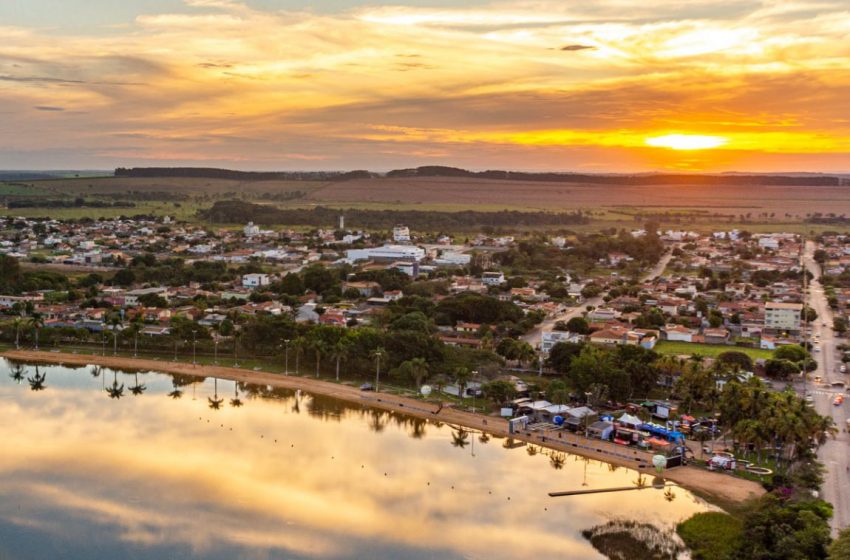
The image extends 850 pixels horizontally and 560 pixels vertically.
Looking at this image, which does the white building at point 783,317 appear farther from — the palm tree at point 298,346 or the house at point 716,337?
the palm tree at point 298,346

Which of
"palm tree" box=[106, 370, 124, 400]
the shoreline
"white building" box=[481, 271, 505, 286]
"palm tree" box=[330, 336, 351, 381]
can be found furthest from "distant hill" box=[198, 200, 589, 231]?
"palm tree" box=[106, 370, 124, 400]

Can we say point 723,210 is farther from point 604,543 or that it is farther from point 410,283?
point 604,543

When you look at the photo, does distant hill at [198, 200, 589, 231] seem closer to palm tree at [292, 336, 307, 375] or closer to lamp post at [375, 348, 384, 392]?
palm tree at [292, 336, 307, 375]

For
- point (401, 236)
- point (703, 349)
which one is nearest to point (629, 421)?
point (703, 349)

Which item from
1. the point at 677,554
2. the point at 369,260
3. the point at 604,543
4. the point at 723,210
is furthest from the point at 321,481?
the point at 723,210

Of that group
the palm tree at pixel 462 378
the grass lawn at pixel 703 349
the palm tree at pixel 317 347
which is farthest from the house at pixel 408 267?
the palm tree at pixel 462 378

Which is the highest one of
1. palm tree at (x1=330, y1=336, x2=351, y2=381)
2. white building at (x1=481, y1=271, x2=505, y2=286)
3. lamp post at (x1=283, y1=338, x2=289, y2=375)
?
white building at (x1=481, y1=271, x2=505, y2=286)
